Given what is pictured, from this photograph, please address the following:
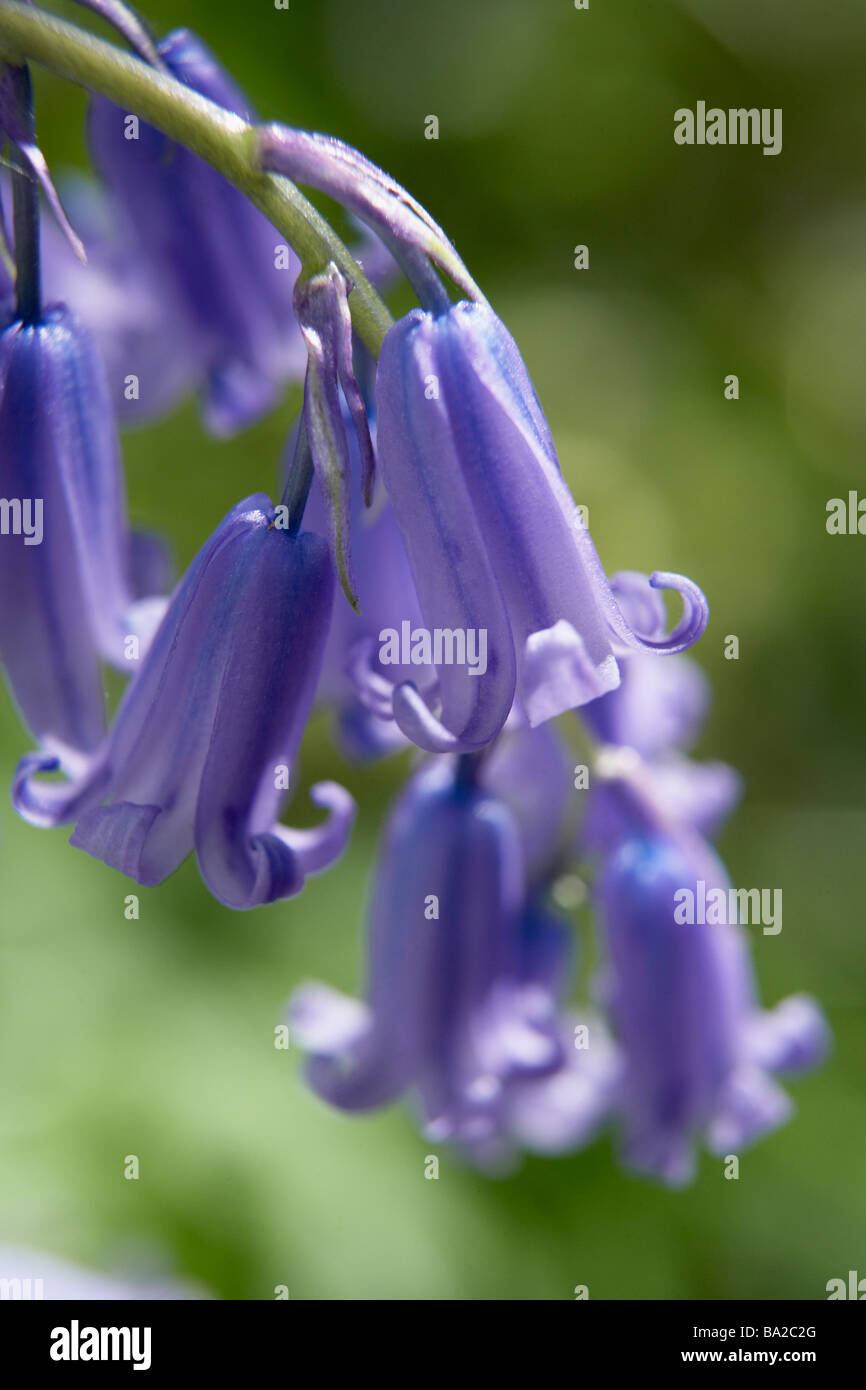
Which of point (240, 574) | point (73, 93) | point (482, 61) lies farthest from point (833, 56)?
point (240, 574)

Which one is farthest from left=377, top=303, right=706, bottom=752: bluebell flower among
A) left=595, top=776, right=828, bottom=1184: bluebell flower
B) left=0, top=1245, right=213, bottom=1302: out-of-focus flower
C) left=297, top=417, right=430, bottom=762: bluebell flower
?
left=0, top=1245, right=213, bottom=1302: out-of-focus flower

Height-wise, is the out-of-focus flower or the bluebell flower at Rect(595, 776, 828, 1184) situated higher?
the bluebell flower at Rect(595, 776, 828, 1184)

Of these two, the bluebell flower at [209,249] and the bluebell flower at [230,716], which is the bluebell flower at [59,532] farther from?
the bluebell flower at [209,249]

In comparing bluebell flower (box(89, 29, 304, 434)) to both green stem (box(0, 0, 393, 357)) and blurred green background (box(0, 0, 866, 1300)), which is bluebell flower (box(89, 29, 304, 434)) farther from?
blurred green background (box(0, 0, 866, 1300))

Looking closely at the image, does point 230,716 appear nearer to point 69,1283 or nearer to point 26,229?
point 26,229

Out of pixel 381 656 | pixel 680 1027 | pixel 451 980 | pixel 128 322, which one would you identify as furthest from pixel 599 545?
pixel 381 656

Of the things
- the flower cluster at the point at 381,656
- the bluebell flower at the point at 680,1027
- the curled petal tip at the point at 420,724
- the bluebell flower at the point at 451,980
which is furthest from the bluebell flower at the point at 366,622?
the bluebell flower at the point at 680,1027
